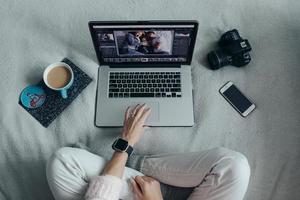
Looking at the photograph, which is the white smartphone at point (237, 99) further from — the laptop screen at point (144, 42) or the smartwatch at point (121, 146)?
the smartwatch at point (121, 146)

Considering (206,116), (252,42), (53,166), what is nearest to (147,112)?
(206,116)

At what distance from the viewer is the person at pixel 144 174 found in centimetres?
93

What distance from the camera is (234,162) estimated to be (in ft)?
3.06

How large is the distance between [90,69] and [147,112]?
0.26 meters

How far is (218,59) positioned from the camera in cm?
111

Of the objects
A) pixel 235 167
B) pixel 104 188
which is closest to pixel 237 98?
pixel 235 167

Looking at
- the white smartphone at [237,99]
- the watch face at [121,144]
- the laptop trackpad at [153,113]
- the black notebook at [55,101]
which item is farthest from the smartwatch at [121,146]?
the white smartphone at [237,99]

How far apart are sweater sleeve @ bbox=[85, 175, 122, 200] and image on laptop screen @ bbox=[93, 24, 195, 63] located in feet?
1.25

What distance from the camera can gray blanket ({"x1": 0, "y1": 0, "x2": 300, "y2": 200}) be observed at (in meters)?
1.06

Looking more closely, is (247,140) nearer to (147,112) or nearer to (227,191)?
(227,191)

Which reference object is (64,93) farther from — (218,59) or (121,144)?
(218,59)

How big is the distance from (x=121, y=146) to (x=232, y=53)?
18.6 inches

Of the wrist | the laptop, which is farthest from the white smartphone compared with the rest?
the wrist

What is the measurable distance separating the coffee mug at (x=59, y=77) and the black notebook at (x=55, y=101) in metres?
0.02
